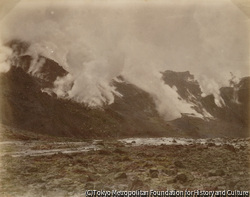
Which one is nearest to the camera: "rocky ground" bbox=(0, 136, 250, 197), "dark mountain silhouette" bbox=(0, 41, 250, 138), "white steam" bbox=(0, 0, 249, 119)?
"rocky ground" bbox=(0, 136, 250, 197)

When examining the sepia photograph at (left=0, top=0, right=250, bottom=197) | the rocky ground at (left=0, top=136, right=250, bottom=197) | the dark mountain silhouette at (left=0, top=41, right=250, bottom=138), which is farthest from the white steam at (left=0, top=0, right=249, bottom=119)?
the rocky ground at (left=0, top=136, right=250, bottom=197)

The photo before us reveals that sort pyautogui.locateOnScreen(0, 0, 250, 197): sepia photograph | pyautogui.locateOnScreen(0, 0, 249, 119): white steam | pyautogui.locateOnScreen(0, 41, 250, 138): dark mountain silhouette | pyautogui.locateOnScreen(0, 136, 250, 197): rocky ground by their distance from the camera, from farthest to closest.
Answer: pyautogui.locateOnScreen(0, 41, 250, 138): dark mountain silhouette, pyautogui.locateOnScreen(0, 0, 249, 119): white steam, pyautogui.locateOnScreen(0, 0, 250, 197): sepia photograph, pyautogui.locateOnScreen(0, 136, 250, 197): rocky ground

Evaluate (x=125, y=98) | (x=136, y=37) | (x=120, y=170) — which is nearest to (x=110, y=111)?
(x=125, y=98)

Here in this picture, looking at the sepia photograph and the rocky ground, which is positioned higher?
the sepia photograph

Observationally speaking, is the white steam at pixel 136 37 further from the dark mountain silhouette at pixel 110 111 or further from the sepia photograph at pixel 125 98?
the dark mountain silhouette at pixel 110 111

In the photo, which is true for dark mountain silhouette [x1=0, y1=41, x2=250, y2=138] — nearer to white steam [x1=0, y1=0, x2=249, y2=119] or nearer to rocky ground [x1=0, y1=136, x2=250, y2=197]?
white steam [x1=0, y1=0, x2=249, y2=119]

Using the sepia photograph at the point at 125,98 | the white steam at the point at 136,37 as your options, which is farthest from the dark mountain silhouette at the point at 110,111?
the white steam at the point at 136,37

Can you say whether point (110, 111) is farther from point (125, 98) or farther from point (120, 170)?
point (120, 170)
